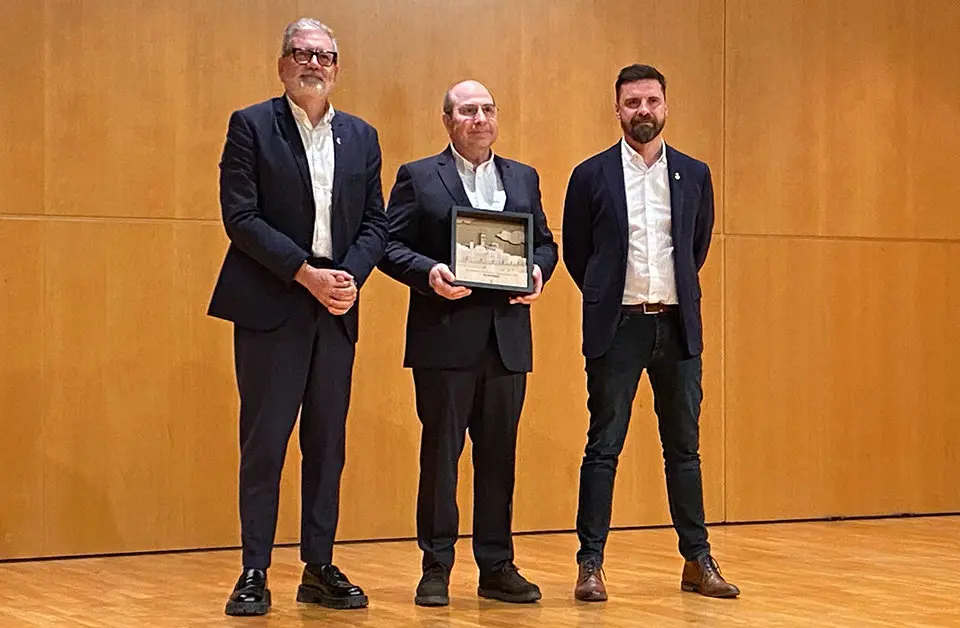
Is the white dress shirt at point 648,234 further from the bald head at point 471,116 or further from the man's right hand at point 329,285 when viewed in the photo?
the man's right hand at point 329,285

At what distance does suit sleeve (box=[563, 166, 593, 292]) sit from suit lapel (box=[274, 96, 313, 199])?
0.83 m

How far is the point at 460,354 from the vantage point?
421 centimetres

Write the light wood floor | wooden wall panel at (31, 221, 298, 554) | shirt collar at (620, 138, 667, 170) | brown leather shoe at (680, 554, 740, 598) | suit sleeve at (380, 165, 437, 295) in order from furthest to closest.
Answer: wooden wall panel at (31, 221, 298, 554), shirt collar at (620, 138, 667, 170), brown leather shoe at (680, 554, 740, 598), suit sleeve at (380, 165, 437, 295), the light wood floor

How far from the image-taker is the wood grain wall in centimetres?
528

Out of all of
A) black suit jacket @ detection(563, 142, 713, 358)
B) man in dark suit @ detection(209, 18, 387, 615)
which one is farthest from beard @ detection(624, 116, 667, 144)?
man in dark suit @ detection(209, 18, 387, 615)

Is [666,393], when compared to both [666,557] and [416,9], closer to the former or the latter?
[666,557]

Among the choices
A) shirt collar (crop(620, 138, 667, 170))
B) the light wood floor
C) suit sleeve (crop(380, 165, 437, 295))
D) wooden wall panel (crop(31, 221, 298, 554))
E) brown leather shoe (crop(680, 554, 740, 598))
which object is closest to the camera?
the light wood floor

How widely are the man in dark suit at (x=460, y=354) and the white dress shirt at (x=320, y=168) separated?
0.22m

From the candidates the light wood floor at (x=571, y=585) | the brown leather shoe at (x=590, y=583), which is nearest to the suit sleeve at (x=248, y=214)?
the light wood floor at (x=571, y=585)

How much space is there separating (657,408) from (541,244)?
61cm

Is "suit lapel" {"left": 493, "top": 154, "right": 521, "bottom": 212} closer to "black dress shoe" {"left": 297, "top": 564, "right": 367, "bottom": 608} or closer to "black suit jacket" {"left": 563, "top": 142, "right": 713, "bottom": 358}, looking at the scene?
"black suit jacket" {"left": 563, "top": 142, "right": 713, "bottom": 358}

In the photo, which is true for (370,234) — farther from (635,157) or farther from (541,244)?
(635,157)

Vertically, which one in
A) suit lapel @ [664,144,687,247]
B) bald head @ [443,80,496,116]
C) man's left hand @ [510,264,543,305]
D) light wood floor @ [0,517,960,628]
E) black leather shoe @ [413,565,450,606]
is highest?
bald head @ [443,80,496,116]

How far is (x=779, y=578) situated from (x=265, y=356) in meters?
1.80
